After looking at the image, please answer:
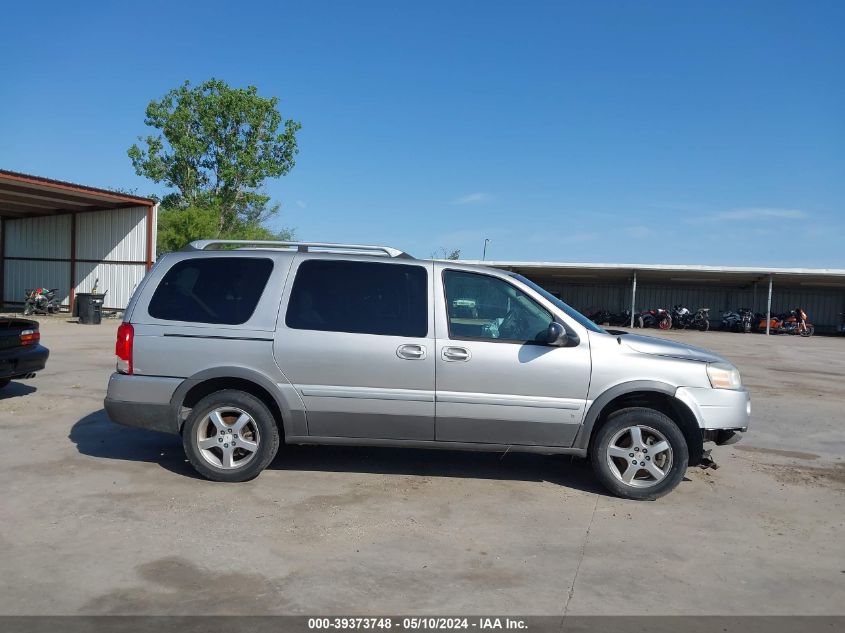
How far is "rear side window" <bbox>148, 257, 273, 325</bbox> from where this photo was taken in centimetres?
570

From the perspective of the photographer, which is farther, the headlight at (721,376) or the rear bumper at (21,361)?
the rear bumper at (21,361)

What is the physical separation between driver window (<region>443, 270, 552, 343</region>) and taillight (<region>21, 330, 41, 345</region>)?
5.94 meters

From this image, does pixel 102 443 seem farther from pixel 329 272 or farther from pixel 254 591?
pixel 254 591

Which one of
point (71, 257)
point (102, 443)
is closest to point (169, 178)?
point (71, 257)

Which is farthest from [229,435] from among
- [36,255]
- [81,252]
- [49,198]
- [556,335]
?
[36,255]

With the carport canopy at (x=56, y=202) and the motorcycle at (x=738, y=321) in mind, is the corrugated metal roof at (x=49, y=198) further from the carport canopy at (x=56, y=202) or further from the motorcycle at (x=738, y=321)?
the motorcycle at (x=738, y=321)

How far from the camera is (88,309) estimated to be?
77.2 feet

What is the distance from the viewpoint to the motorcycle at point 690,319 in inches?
1383

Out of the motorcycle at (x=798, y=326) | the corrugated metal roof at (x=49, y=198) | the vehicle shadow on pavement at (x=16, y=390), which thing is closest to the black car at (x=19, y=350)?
the vehicle shadow on pavement at (x=16, y=390)

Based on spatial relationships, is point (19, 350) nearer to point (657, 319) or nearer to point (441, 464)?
point (441, 464)

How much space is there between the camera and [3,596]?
3.58 meters

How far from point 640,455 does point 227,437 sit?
132 inches

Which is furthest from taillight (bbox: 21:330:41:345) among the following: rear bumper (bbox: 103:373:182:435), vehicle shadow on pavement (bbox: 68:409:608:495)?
rear bumper (bbox: 103:373:182:435)

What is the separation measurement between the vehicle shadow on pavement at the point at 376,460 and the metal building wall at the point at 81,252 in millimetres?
21652
